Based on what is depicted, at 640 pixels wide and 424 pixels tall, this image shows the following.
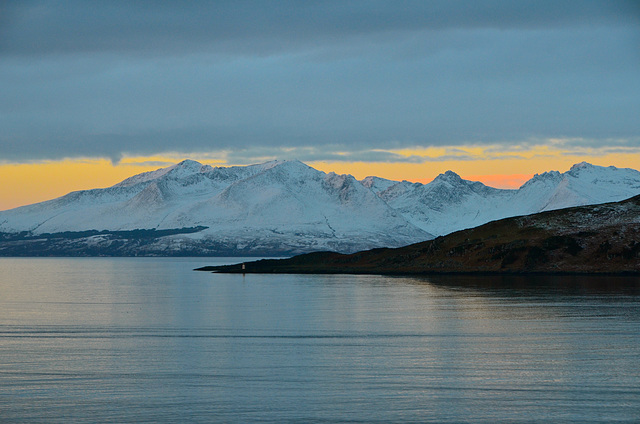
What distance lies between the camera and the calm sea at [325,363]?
3909 centimetres

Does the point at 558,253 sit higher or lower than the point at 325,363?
higher

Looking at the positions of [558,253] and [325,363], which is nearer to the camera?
[325,363]

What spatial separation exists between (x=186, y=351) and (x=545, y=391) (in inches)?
1051

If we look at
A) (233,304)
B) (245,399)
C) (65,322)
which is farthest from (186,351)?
(233,304)

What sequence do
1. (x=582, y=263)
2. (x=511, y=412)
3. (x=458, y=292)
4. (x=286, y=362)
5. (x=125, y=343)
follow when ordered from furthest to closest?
1. (x=582, y=263)
2. (x=458, y=292)
3. (x=125, y=343)
4. (x=286, y=362)
5. (x=511, y=412)

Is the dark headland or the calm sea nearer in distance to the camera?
the calm sea

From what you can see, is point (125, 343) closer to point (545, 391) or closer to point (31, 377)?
point (31, 377)

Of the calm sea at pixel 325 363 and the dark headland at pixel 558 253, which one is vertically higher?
the dark headland at pixel 558 253

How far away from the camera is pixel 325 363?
172 feet

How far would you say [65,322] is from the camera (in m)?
78.3

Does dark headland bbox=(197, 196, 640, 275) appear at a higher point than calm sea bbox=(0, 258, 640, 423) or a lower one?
higher

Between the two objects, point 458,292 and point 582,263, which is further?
point 582,263

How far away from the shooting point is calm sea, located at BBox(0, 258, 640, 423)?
39.1 m

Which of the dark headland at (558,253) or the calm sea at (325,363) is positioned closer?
the calm sea at (325,363)
